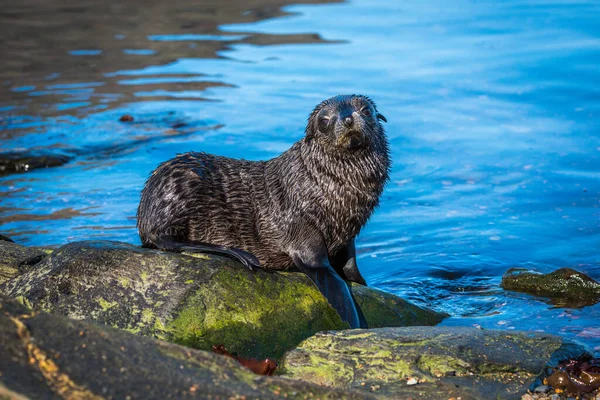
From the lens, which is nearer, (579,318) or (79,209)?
(579,318)

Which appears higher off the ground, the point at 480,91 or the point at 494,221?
the point at 480,91

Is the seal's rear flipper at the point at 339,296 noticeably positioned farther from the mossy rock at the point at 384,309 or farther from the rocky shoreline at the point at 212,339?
the mossy rock at the point at 384,309

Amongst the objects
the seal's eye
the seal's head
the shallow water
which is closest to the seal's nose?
the seal's head

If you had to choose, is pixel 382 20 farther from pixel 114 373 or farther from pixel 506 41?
pixel 114 373

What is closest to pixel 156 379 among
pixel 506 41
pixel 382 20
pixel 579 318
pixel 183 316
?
pixel 183 316

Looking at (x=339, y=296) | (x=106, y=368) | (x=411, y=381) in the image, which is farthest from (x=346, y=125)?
(x=106, y=368)

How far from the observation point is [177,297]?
5980mm

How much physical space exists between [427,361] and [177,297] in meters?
1.71

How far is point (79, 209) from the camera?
34.1ft

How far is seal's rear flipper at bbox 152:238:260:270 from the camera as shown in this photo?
6531 millimetres

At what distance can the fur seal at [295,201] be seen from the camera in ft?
22.7

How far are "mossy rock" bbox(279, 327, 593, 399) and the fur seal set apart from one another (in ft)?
4.32

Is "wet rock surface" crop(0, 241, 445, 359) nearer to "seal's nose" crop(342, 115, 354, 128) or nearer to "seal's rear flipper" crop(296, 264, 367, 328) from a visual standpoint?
"seal's rear flipper" crop(296, 264, 367, 328)

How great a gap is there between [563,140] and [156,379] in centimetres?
908
